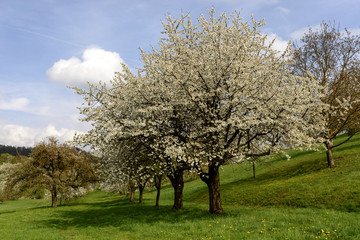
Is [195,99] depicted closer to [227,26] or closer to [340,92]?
[227,26]

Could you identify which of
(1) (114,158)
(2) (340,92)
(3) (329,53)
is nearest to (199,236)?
(1) (114,158)

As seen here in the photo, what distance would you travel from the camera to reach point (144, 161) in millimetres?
24234

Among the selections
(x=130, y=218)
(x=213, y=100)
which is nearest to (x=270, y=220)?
(x=213, y=100)

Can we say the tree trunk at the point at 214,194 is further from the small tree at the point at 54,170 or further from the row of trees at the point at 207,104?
the small tree at the point at 54,170

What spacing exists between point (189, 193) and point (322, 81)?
27.9 metres

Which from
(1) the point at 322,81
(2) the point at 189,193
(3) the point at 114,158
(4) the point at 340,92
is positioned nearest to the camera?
(3) the point at 114,158

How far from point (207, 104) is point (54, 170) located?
3489cm

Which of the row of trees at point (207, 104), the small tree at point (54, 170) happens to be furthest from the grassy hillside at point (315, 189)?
the small tree at point (54, 170)

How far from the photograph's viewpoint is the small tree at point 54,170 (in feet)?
130

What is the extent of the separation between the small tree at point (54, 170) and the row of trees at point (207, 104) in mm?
20611

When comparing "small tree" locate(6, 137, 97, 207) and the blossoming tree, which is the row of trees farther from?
"small tree" locate(6, 137, 97, 207)

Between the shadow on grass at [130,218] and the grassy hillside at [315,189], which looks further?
the grassy hillside at [315,189]

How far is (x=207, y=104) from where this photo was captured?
65.0ft

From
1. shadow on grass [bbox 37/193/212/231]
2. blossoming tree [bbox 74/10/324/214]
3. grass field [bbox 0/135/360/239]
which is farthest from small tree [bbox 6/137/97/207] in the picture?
blossoming tree [bbox 74/10/324/214]
